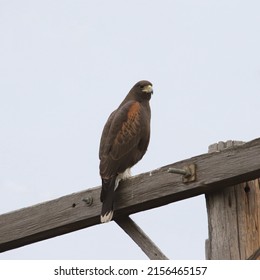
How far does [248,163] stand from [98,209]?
51.7 inches

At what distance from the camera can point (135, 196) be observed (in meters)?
6.92

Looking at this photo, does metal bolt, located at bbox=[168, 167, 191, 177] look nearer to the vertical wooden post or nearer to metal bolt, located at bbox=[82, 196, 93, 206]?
the vertical wooden post

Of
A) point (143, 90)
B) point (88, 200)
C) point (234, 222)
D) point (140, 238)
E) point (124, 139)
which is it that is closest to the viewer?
point (234, 222)

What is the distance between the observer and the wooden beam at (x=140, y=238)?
6.74m

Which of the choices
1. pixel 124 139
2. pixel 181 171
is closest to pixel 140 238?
pixel 181 171

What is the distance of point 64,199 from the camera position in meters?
7.32

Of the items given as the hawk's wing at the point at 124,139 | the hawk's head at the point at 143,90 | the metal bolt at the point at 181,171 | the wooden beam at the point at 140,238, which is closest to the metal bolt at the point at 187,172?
the metal bolt at the point at 181,171

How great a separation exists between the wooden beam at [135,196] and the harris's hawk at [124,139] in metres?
0.27

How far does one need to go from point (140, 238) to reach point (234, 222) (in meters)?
0.78

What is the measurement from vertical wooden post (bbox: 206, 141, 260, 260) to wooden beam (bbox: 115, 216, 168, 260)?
376mm

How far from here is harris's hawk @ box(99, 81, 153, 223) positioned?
7820 millimetres

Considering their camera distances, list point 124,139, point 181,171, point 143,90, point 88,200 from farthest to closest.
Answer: point 143,90, point 124,139, point 88,200, point 181,171

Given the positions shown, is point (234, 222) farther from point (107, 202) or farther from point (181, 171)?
point (107, 202)

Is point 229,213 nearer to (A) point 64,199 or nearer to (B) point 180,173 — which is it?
(B) point 180,173
